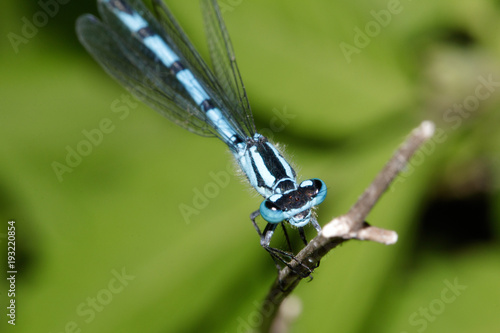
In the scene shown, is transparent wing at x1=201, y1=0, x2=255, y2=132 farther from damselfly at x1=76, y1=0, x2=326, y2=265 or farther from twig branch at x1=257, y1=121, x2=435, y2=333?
twig branch at x1=257, y1=121, x2=435, y2=333

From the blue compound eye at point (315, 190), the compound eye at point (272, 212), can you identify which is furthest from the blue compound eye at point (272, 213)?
the blue compound eye at point (315, 190)

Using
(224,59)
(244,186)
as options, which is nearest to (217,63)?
(224,59)

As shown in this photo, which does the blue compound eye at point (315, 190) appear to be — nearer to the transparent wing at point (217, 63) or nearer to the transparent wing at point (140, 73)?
the transparent wing at point (217, 63)

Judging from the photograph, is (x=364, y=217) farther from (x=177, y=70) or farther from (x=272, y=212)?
(x=177, y=70)

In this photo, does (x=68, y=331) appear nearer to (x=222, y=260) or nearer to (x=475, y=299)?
(x=222, y=260)

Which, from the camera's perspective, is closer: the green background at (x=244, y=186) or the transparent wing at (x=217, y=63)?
the transparent wing at (x=217, y=63)

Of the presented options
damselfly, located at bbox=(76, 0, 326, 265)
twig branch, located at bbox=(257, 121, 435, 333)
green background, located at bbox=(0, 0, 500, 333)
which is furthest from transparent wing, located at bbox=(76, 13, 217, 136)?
twig branch, located at bbox=(257, 121, 435, 333)
